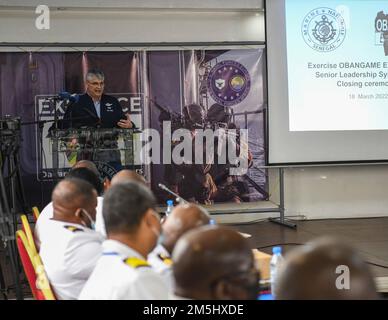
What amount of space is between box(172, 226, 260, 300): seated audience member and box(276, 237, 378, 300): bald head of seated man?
14 centimetres

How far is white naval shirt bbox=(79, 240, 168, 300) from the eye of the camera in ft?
4.97

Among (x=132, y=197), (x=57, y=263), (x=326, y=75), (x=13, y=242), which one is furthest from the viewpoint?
(x=326, y=75)

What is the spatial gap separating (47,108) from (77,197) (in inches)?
161

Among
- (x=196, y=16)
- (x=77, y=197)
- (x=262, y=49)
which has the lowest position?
(x=77, y=197)

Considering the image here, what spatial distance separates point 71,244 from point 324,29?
472 centimetres

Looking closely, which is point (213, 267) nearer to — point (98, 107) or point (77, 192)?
point (77, 192)

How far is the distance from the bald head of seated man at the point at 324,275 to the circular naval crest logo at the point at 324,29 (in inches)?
217

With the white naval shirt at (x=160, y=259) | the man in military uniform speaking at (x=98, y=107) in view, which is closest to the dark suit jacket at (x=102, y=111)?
the man in military uniform speaking at (x=98, y=107)

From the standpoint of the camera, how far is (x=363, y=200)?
709 centimetres

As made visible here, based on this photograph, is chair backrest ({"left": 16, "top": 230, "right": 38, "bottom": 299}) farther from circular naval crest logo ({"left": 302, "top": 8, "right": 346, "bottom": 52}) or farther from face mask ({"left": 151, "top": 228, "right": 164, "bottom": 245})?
circular naval crest logo ({"left": 302, "top": 8, "right": 346, "bottom": 52})

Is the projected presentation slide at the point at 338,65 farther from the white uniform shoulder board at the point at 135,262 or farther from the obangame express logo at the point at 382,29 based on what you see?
the white uniform shoulder board at the point at 135,262

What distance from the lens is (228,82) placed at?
6684 mm
